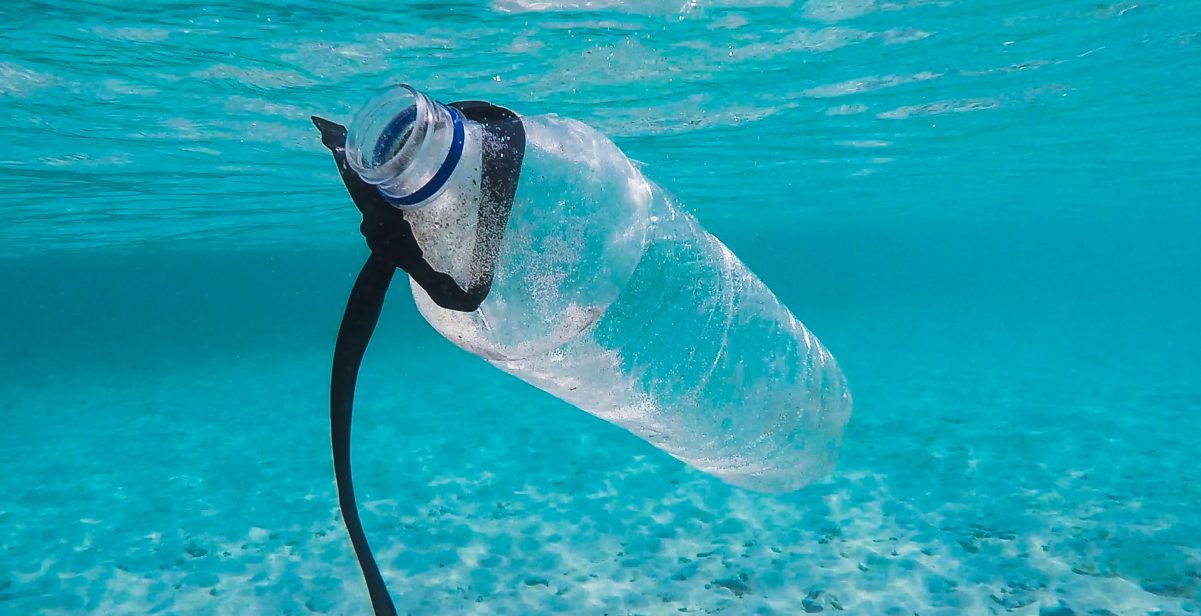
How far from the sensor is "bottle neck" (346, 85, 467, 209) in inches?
68.9

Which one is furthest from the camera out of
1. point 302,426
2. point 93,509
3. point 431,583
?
point 302,426

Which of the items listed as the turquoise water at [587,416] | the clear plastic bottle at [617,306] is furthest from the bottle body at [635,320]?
the turquoise water at [587,416]

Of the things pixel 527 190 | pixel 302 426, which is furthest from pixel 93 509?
pixel 527 190

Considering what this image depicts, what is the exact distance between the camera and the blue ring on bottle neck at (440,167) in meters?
1.76

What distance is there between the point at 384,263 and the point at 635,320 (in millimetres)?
1674

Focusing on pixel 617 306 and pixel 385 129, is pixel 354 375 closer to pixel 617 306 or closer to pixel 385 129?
pixel 385 129

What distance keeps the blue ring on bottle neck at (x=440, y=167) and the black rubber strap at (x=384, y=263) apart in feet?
0.15

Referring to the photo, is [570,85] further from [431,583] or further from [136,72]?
[431,583]

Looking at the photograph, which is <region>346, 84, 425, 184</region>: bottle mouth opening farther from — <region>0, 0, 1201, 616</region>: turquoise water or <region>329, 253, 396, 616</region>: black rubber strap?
<region>0, 0, 1201, 616</region>: turquoise water

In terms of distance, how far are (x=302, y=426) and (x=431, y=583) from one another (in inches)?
392

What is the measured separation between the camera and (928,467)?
1112 cm

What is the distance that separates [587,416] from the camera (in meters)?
15.5

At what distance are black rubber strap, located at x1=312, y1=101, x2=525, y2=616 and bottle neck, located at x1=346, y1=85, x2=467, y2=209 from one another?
0.05m

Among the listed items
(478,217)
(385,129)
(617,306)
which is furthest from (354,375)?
(617,306)
